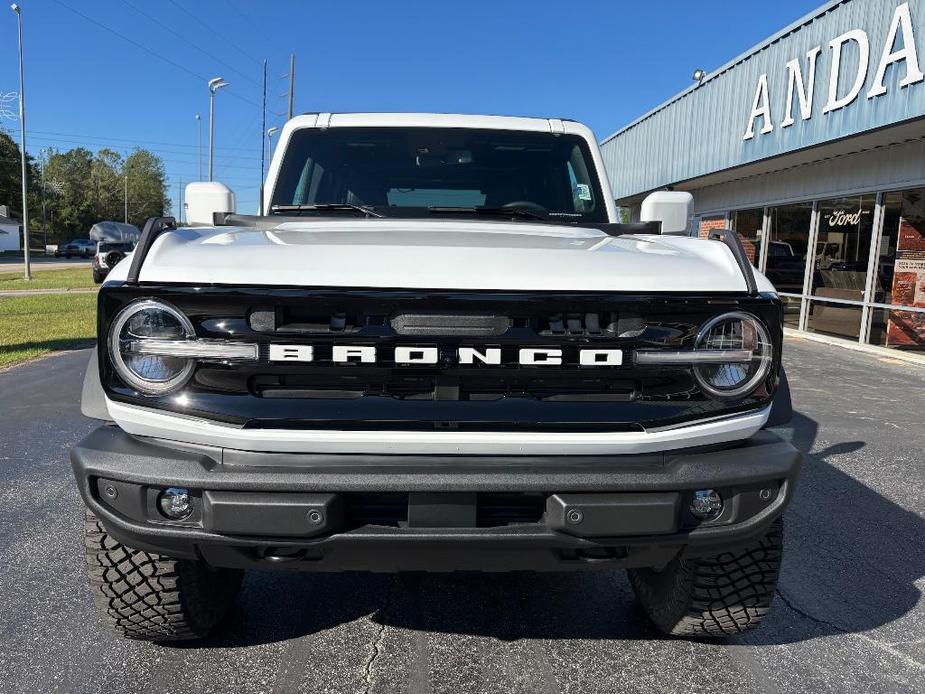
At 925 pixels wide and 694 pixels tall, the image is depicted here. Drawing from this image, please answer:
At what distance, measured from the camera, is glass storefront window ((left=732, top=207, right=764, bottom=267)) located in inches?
600

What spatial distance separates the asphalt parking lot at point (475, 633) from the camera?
240 centimetres

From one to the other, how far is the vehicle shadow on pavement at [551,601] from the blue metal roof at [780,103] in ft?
23.5

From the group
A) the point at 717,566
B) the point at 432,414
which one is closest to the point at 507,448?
the point at 432,414

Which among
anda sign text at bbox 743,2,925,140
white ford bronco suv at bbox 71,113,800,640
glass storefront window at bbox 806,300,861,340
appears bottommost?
glass storefront window at bbox 806,300,861,340

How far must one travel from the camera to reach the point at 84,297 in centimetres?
1723

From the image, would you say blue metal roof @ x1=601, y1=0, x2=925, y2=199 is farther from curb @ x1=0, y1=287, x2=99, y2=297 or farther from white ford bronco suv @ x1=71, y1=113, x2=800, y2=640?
curb @ x1=0, y1=287, x2=99, y2=297

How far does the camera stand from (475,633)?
2.69 metres

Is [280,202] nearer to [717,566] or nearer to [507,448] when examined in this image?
[507,448]

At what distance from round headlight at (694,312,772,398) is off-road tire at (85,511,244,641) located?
168 centimetres

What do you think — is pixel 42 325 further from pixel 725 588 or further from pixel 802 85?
pixel 802 85

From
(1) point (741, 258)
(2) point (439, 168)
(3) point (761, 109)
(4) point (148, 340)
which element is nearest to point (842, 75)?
(3) point (761, 109)

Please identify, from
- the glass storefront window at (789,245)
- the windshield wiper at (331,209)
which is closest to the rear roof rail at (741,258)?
the windshield wiper at (331,209)

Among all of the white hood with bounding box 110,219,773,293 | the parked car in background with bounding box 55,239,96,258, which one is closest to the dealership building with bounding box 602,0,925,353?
the white hood with bounding box 110,219,773,293

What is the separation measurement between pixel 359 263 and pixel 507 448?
64 centimetres
